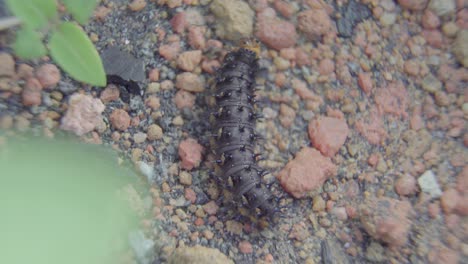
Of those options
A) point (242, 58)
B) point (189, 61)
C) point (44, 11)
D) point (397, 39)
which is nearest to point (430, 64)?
point (397, 39)

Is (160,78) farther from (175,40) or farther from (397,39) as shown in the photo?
(397,39)

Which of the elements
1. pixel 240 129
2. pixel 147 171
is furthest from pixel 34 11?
pixel 240 129

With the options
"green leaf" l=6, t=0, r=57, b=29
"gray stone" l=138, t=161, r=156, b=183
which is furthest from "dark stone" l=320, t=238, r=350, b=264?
"green leaf" l=6, t=0, r=57, b=29

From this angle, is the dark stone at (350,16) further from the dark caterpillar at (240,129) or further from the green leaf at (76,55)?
the green leaf at (76,55)

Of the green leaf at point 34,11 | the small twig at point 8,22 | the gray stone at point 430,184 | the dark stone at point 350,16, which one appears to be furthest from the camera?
the dark stone at point 350,16

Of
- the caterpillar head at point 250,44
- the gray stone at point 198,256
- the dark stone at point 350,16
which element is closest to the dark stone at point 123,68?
the caterpillar head at point 250,44

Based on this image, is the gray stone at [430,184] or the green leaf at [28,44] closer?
the green leaf at [28,44]

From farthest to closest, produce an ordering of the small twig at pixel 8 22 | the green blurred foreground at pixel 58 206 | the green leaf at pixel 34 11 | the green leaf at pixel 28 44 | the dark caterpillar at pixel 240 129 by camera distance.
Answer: the dark caterpillar at pixel 240 129 < the small twig at pixel 8 22 < the green leaf at pixel 28 44 < the green leaf at pixel 34 11 < the green blurred foreground at pixel 58 206

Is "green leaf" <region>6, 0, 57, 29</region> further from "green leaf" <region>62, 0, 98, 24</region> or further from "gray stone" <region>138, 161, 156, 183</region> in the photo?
"gray stone" <region>138, 161, 156, 183</region>
